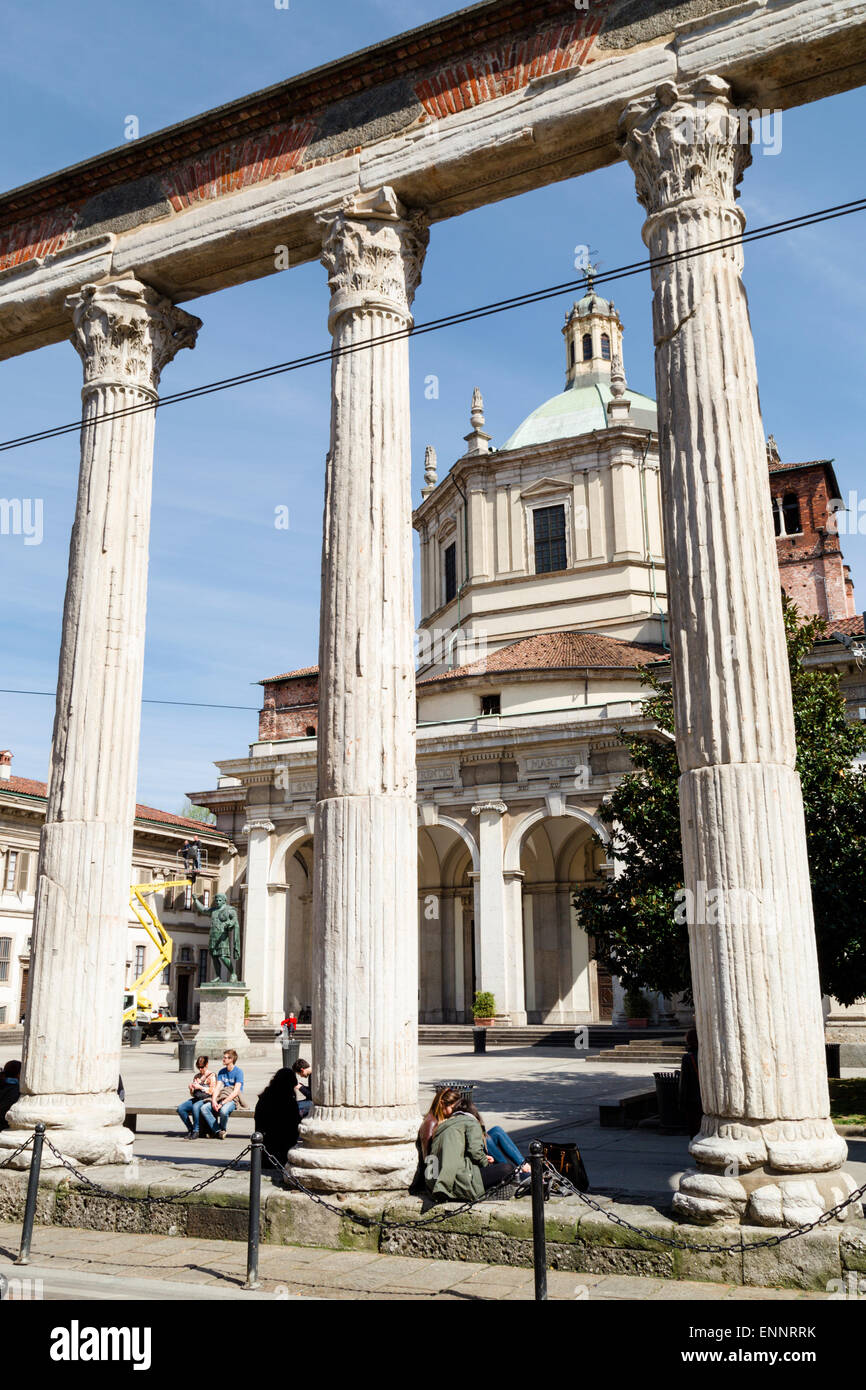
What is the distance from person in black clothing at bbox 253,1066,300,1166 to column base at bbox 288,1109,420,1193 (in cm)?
143

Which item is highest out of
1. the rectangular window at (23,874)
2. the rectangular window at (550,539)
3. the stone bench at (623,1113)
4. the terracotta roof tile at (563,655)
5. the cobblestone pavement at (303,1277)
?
the rectangular window at (550,539)

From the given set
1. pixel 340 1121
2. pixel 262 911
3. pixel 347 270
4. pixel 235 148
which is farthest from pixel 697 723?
pixel 262 911

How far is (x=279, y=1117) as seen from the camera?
973 cm

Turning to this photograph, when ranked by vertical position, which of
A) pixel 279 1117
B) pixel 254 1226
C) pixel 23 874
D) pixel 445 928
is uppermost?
pixel 23 874

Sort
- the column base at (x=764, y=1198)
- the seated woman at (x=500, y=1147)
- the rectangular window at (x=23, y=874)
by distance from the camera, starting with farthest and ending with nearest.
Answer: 1. the rectangular window at (x=23, y=874)
2. the seated woman at (x=500, y=1147)
3. the column base at (x=764, y=1198)

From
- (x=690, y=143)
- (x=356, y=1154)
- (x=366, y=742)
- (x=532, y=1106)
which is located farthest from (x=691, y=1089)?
(x=690, y=143)

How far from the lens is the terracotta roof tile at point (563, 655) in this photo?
3631cm

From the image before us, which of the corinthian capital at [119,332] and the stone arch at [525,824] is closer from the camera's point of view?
the corinthian capital at [119,332]

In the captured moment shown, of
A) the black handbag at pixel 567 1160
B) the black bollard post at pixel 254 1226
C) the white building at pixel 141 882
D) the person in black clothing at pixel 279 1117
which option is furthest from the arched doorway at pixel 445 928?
the black bollard post at pixel 254 1226

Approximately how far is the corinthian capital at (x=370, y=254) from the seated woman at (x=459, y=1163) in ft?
22.0

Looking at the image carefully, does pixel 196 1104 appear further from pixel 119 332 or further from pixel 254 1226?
pixel 119 332

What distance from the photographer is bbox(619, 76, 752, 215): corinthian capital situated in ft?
28.3

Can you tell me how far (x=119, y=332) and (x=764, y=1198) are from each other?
31.5 feet

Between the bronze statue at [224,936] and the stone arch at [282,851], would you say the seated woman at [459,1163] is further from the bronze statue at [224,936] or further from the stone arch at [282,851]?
the stone arch at [282,851]
